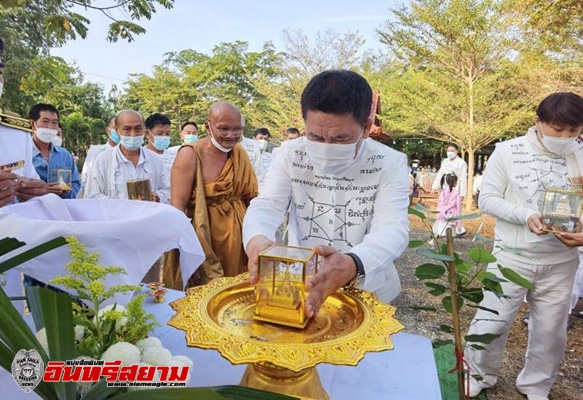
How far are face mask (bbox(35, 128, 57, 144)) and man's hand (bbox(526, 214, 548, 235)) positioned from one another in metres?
4.25

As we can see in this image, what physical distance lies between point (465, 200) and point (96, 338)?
13551 millimetres

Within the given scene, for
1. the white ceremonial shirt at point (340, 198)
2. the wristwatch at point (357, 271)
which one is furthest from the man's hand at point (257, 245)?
the wristwatch at point (357, 271)

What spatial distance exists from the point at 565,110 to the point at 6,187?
8.92 feet

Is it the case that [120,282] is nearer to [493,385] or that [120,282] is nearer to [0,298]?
[0,298]

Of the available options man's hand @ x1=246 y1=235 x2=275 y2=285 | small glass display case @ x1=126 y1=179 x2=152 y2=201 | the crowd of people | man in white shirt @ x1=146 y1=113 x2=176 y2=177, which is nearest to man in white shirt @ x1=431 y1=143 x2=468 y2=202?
man in white shirt @ x1=146 y1=113 x2=176 y2=177

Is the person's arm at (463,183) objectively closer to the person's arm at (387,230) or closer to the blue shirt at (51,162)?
the blue shirt at (51,162)

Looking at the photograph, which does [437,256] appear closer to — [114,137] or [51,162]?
[51,162]

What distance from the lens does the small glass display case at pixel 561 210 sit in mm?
2070

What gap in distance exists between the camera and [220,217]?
306cm

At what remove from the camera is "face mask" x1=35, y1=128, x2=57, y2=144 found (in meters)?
3.99

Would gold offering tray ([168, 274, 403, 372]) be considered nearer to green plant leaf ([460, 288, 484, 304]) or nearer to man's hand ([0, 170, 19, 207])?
green plant leaf ([460, 288, 484, 304])

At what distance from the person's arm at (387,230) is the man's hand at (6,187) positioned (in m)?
1.28

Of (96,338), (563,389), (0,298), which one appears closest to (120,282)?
(96,338)

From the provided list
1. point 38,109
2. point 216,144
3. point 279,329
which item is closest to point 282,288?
point 279,329
